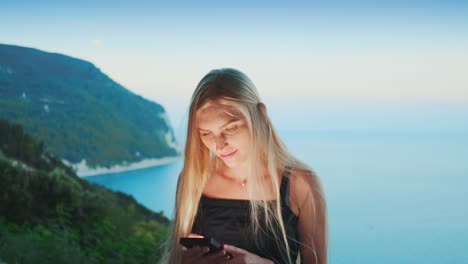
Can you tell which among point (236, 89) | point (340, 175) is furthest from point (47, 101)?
point (236, 89)

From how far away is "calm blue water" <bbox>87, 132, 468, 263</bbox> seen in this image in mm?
2889

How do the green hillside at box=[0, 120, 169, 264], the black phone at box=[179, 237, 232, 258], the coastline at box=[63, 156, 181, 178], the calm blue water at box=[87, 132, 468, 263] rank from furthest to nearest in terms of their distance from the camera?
the coastline at box=[63, 156, 181, 178], the green hillside at box=[0, 120, 169, 264], the calm blue water at box=[87, 132, 468, 263], the black phone at box=[179, 237, 232, 258]

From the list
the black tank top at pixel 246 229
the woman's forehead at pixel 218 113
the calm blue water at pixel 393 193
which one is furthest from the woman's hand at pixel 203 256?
the calm blue water at pixel 393 193

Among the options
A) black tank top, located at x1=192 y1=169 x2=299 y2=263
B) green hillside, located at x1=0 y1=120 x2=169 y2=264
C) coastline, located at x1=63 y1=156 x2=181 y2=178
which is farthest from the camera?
coastline, located at x1=63 y1=156 x2=181 y2=178

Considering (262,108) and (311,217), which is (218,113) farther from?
(311,217)

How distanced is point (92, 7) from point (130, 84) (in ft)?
2.31

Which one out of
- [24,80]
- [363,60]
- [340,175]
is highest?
[363,60]

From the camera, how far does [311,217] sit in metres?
1.66

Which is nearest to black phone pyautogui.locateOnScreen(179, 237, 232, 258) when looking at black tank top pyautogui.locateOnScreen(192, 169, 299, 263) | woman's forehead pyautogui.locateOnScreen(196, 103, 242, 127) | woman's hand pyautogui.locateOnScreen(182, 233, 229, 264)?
woman's hand pyautogui.locateOnScreen(182, 233, 229, 264)

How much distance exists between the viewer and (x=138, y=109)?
14.5 feet

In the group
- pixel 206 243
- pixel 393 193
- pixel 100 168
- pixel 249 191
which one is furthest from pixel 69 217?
pixel 206 243

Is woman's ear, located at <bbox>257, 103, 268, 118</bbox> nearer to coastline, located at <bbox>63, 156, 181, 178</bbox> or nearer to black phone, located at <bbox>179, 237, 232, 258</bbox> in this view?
black phone, located at <bbox>179, 237, 232, 258</bbox>

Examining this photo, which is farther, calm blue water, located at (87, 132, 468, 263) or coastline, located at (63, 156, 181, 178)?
coastline, located at (63, 156, 181, 178)

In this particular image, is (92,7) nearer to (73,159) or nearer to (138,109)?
(138,109)
